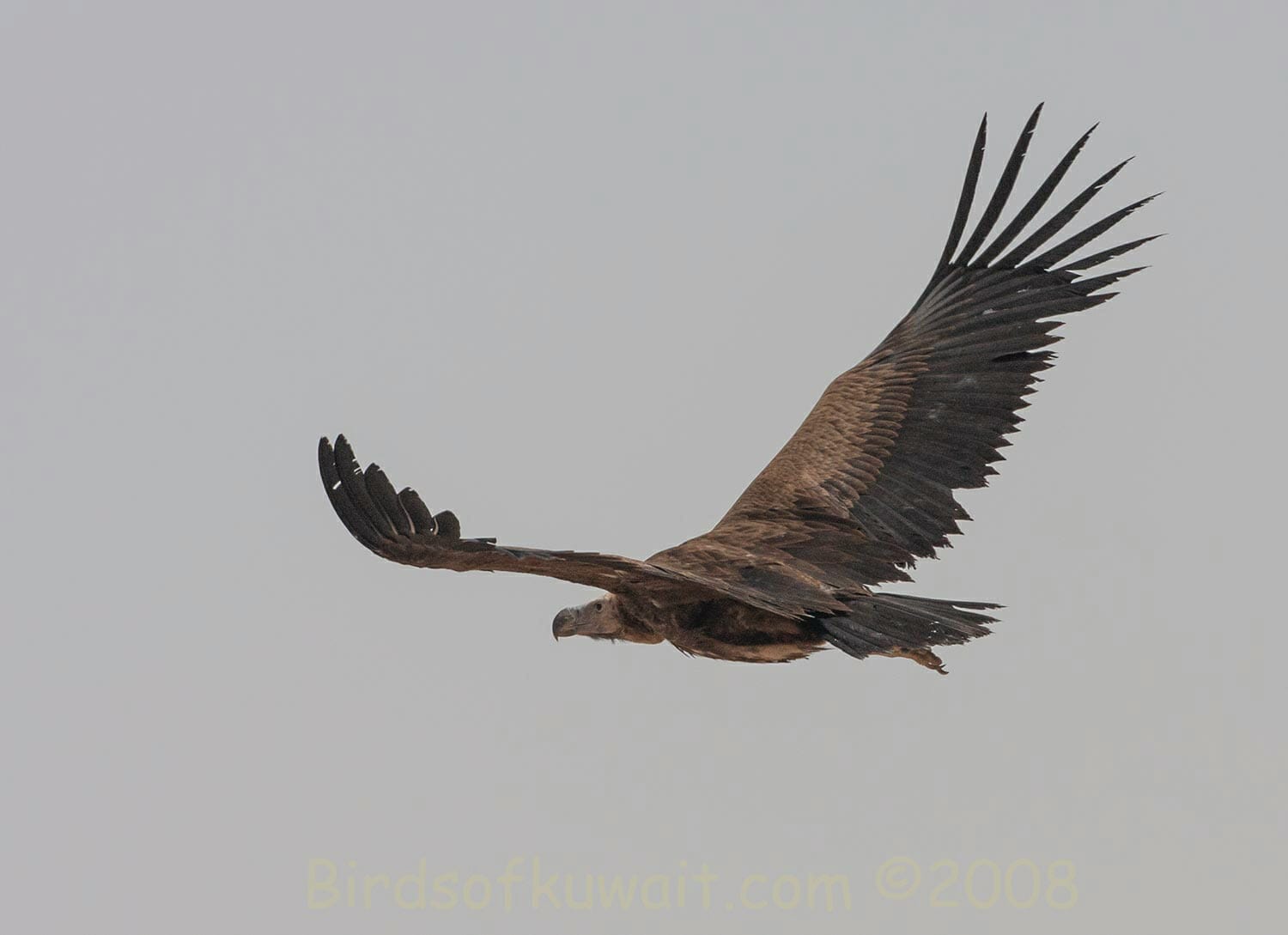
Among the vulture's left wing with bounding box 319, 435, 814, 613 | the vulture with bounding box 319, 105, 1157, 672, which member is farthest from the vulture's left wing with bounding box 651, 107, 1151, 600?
the vulture's left wing with bounding box 319, 435, 814, 613

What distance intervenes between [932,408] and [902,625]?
7.35 feet

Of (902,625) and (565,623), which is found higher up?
(565,623)

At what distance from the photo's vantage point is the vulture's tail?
8.08m

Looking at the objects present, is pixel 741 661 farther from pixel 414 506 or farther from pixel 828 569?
pixel 414 506

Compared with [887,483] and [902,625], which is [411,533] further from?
[887,483]

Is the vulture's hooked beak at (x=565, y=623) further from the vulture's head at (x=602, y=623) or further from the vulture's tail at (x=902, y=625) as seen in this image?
the vulture's tail at (x=902, y=625)

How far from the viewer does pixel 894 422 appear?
10.2 metres

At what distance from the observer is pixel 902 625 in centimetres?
820

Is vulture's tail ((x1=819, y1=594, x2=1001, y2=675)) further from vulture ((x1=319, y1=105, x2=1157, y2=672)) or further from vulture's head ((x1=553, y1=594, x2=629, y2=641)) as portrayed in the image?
vulture's head ((x1=553, y1=594, x2=629, y2=641))

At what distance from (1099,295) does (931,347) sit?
98 cm

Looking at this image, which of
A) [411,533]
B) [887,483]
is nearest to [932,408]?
[887,483]

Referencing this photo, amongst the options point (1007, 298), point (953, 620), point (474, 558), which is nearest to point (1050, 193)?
point (1007, 298)

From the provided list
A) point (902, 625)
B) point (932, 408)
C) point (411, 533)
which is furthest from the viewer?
point (932, 408)

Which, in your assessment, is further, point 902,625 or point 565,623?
point 565,623
